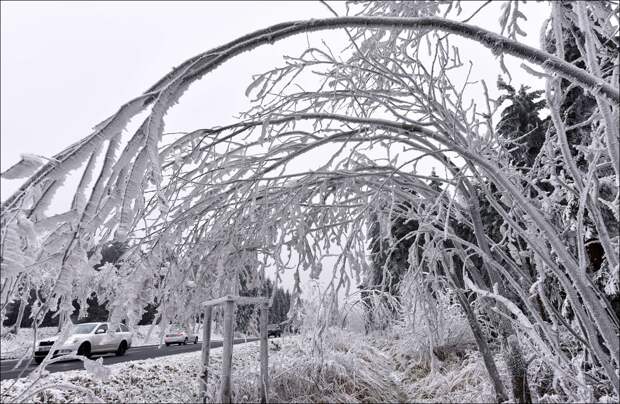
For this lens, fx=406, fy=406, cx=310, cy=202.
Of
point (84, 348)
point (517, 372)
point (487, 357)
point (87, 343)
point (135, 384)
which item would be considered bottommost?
point (135, 384)

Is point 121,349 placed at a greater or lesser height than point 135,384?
greater

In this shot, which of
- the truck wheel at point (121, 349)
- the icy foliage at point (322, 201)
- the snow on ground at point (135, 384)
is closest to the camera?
the icy foliage at point (322, 201)

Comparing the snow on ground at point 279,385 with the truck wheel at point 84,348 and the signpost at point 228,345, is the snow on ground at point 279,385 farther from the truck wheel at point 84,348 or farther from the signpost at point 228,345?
the truck wheel at point 84,348

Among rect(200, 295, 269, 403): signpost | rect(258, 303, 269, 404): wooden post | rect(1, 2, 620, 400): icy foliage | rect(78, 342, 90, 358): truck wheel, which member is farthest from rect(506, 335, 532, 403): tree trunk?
rect(78, 342, 90, 358): truck wheel

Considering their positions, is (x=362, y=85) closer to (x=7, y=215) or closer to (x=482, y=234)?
(x=482, y=234)

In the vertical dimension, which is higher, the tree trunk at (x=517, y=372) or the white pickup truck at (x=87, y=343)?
the white pickup truck at (x=87, y=343)

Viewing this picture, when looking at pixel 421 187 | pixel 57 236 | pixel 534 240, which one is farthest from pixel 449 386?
pixel 57 236

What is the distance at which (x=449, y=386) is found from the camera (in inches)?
255

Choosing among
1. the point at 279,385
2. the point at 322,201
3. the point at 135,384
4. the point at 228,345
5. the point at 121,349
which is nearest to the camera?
the point at 322,201

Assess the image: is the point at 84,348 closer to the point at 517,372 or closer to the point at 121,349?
the point at 121,349

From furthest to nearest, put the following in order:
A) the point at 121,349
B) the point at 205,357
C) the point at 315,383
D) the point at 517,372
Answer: the point at 121,349
the point at 315,383
the point at 205,357
the point at 517,372

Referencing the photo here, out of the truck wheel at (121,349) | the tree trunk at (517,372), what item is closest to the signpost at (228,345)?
the tree trunk at (517,372)

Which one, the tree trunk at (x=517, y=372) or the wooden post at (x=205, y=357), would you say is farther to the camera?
the wooden post at (x=205, y=357)

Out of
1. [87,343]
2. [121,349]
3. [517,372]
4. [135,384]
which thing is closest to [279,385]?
[135,384]
